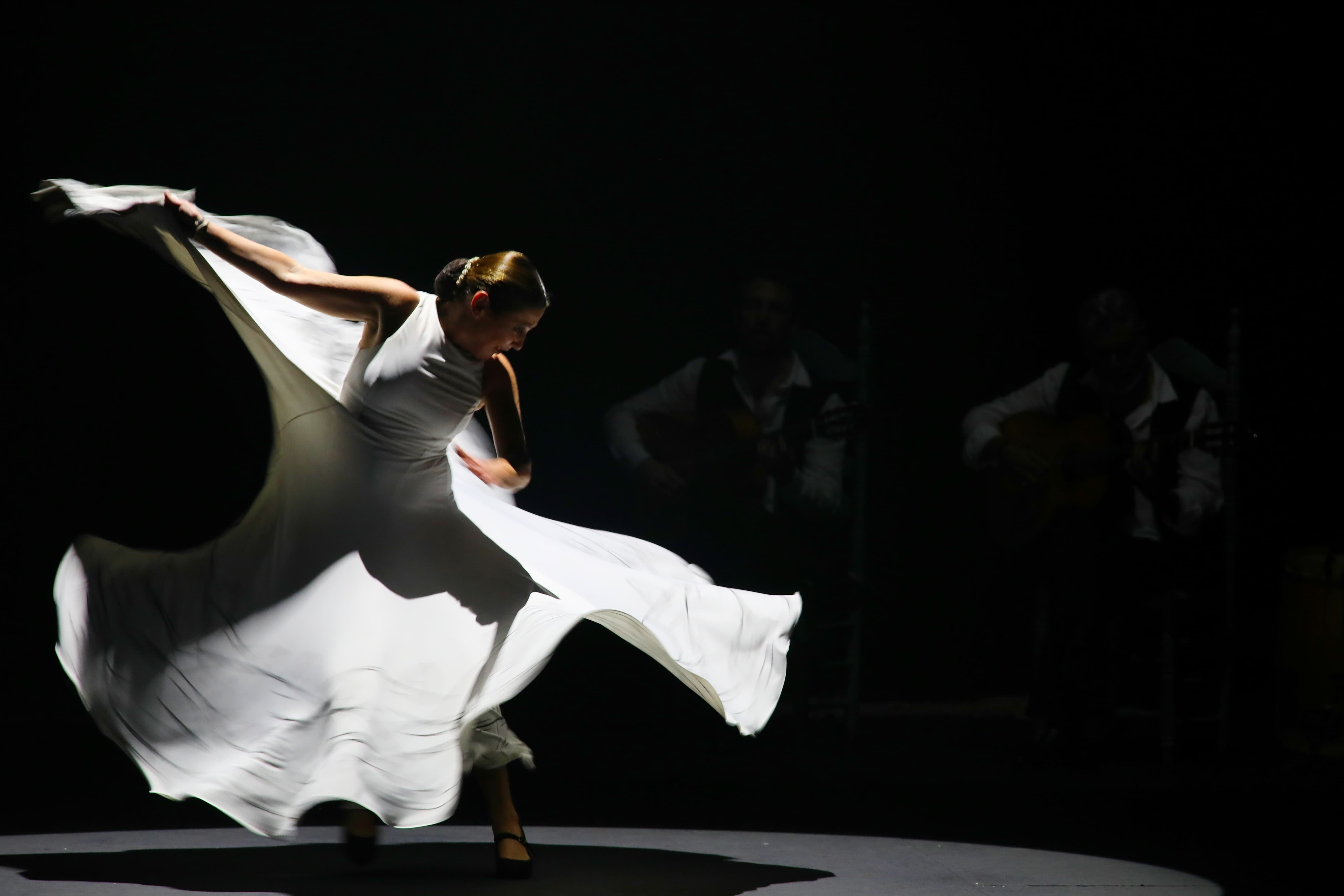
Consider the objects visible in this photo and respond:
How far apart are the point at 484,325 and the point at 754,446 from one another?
2316 millimetres

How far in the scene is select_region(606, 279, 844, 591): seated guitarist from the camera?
4.82 meters

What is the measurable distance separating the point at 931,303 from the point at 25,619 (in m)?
3.52

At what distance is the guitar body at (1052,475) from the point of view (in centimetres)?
470

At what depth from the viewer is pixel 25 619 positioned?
17.1 feet

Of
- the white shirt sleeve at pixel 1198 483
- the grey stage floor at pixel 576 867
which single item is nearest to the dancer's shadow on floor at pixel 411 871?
the grey stage floor at pixel 576 867

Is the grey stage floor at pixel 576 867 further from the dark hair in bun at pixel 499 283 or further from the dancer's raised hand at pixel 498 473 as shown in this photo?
the dark hair in bun at pixel 499 283

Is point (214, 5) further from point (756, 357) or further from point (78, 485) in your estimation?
point (756, 357)

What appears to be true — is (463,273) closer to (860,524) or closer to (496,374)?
(496,374)

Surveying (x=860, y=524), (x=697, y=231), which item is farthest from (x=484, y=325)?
(x=697, y=231)

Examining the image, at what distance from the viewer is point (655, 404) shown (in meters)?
5.08

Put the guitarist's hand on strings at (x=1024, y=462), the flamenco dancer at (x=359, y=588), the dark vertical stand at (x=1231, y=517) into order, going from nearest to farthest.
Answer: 1. the flamenco dancer at (x=359, y=588)
2. the dark vertical stand at (x=1231, y=517)
3. the guitarist's hand on strings at (x=1024, y=462)

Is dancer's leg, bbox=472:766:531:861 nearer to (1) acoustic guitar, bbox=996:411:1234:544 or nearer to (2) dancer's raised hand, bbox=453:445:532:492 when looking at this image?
(2) dancer's raised hand, bbox=453:445:532:492

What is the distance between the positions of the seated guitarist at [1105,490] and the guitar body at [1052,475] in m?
0.02

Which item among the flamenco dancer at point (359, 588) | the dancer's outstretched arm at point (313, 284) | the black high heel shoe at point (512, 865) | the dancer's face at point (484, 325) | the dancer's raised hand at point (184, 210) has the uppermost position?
the dancer's raised hand at point (184, 210)
